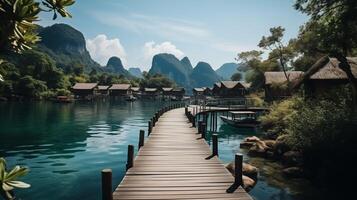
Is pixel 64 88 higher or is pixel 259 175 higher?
pixel 64 88

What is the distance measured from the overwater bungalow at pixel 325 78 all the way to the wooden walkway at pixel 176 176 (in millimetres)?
16424

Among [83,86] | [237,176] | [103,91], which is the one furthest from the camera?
[103,91]

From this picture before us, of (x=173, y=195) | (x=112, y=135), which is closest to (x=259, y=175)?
(x=173, y=195)

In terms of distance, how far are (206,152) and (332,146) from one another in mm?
6461

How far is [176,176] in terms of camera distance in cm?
1093

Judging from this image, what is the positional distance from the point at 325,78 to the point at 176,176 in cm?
2165

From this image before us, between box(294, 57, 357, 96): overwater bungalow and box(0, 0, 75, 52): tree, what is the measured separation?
26748 millimetres

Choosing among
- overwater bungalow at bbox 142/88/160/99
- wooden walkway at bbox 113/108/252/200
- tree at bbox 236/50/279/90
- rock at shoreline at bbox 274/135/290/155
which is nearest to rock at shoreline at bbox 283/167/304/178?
rock at shoreline at bbox 274/135/290/155

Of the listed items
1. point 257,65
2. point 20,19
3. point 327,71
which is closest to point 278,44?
point 257,65

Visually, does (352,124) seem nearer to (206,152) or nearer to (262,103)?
(206,152)

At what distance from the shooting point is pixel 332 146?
14914 millimetres

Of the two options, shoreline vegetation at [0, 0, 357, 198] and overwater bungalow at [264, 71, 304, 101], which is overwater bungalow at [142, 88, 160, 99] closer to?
overwater bungalow at [264, 71, 304, 101]

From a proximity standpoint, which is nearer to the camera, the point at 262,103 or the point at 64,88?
the point at 262,103

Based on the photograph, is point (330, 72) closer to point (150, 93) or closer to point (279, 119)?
point (279, 119)
